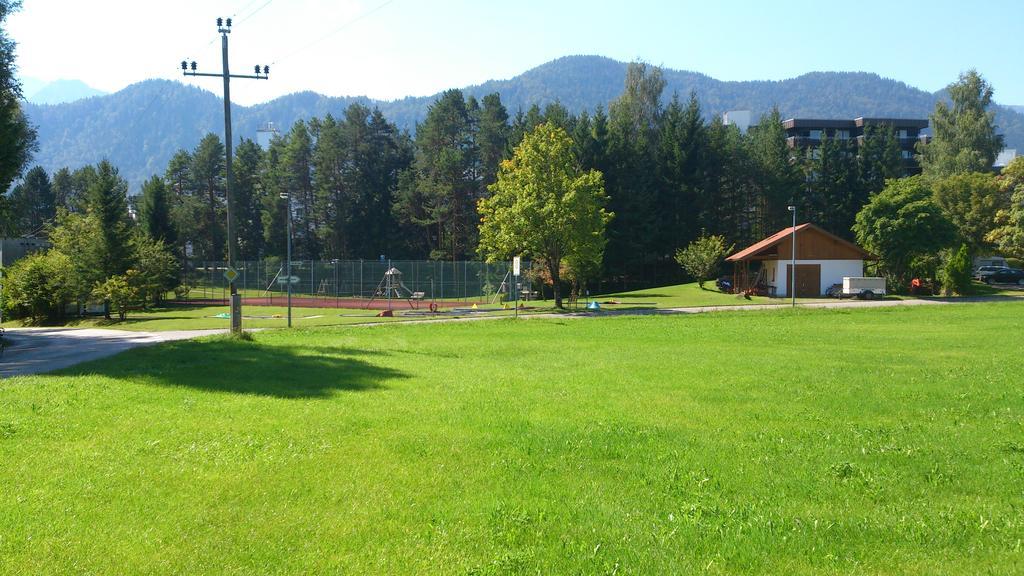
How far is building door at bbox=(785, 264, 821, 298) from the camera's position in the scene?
178 feet

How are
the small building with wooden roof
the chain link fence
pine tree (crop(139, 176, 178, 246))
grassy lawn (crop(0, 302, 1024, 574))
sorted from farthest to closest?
pine tree (crop(139, 176, 178, 246))
the small building with wooden roof
the chain link fence
grassy lawn (crop(0, 302, 1024, 574))

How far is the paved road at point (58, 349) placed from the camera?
17341 millimetres

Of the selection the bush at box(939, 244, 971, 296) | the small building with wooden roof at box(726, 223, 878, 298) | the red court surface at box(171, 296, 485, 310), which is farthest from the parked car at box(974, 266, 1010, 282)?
the red court surface at box(171, 296, 485, 310)

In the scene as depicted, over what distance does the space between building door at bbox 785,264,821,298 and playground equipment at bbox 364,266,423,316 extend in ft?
94.1

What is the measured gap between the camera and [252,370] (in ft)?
50.9

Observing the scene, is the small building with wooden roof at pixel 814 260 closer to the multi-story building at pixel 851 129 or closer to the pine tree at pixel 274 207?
the pine tree at pixel 274 207

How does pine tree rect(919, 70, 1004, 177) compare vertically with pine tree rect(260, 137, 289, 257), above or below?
above

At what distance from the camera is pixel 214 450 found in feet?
25.9

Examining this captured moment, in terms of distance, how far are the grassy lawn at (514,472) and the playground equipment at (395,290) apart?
36079 mm

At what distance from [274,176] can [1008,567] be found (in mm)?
88637

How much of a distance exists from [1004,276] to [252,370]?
224 feet

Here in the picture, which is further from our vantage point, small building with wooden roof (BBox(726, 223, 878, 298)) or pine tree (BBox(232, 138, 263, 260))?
pine tree (BBox(232, 138, 263, 260))

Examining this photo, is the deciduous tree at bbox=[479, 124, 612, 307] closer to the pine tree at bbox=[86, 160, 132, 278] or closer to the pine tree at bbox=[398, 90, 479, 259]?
the pine tree at bbox=[398, 90, 479, 259]

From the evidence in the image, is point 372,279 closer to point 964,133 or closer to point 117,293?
point 117,293
